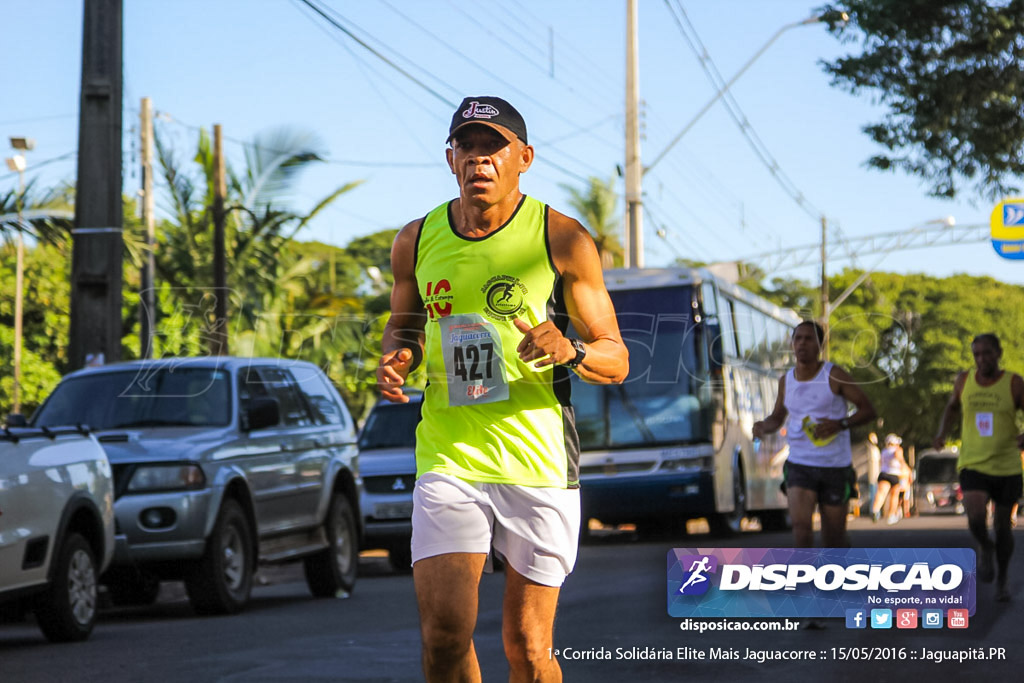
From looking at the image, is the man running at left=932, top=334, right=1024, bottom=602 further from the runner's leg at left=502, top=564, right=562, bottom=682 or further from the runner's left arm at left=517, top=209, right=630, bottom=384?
the runner's leg at left=502, top=564, right=562, bottom=682

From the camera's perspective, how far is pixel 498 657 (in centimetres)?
822

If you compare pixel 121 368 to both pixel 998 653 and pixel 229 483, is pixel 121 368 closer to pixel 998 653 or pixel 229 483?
pixel 229 483

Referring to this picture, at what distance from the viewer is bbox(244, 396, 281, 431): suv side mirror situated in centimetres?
1155

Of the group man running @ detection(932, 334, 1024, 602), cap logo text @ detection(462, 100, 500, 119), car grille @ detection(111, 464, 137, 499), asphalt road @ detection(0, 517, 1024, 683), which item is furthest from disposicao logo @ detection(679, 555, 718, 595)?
car grille @ detection(111, 464, 137, 499)

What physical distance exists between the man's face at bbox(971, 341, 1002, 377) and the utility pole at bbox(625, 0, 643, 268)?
13.7m

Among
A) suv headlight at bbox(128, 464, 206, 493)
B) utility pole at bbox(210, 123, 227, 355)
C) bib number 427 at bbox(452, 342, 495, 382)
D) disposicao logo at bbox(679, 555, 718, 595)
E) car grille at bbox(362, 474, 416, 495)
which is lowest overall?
disposicao logo at bbox(679, 555, 718, 595)

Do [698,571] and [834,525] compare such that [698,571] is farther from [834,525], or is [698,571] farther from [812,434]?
[812,434]

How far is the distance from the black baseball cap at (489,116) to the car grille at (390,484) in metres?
12.0

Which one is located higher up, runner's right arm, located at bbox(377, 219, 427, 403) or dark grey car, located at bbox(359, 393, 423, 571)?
runner's right arm, located at bbox(377, 219, 427, 403)

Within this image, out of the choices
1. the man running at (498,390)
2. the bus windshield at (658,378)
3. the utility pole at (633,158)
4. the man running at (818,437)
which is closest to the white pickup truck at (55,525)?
the man running at (818,437)

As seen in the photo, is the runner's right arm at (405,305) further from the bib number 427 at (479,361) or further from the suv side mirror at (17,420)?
the suv side mirror at (17,420)

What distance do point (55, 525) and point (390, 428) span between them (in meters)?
8.47

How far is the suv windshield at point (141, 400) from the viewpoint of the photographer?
11734 millimetres

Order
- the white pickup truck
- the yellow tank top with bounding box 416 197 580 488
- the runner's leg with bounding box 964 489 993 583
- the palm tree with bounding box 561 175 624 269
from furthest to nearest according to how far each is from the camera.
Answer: the palm tree with bounding box 561 175 624 269
the runner's leg with bounding box 964 489 993 583
the white pickup truck
the yellow tank top with bounding box 416 197 580 488
